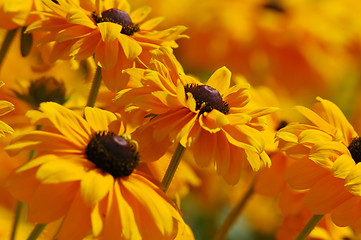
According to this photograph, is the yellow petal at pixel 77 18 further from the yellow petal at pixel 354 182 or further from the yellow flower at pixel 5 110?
the yellow petal at pixel 354 182

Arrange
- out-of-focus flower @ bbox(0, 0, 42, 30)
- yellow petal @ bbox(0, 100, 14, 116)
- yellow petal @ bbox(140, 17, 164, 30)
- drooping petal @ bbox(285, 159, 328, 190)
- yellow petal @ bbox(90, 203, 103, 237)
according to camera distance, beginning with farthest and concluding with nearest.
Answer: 1. yellow petal @ bbox(140, 17, 164, 30)
2. out-of-focus flower @ bbox(0, 0, 42, 30)
3. drooping petal @ bbox(285, 159, 328, 190)
4. yellow petal @ bbox(0, 100, 14, 116)
5. yellow petal @ bbox(90, 203, 103, 237)

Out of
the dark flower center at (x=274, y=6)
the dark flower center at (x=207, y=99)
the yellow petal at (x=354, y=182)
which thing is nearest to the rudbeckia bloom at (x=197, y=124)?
the dark flower center at (x=207, y=99)

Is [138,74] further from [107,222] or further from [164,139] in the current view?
[107,222]

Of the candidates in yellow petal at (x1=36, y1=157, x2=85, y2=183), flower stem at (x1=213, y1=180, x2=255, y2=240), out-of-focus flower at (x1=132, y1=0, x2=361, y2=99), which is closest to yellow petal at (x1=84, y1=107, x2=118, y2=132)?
yellow petal at (x1=36, y1=157, x2=85, y2=183)

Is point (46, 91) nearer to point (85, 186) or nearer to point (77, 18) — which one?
point (77, 18)

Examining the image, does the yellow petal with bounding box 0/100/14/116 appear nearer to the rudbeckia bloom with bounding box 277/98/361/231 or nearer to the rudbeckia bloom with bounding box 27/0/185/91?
the rudbeckia bloom with bounding box 27/0/185/91

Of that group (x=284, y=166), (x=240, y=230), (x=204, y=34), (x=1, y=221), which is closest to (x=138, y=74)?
(x=284, y=166)
